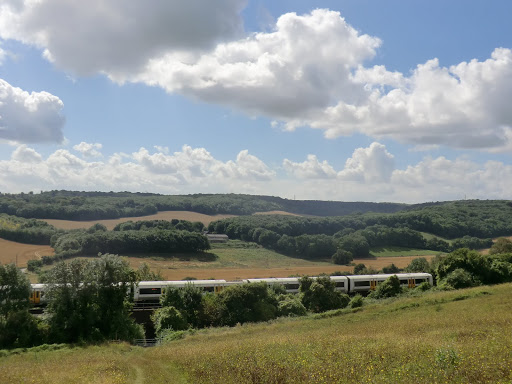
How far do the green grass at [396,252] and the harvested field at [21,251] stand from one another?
3047 inches

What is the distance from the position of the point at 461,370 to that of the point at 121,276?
92.1ft

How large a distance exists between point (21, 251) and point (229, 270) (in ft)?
149

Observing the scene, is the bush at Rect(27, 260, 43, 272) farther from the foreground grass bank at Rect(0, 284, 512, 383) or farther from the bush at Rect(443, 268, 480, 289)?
the bush at Rect(443, 268, 480, 289)

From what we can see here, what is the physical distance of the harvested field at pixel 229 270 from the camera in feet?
229

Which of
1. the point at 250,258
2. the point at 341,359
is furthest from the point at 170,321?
the point at 250,258

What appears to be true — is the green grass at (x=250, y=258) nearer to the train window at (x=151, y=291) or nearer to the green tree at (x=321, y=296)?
the train window at (x=151, y=291)

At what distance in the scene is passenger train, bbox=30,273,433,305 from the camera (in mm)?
41219

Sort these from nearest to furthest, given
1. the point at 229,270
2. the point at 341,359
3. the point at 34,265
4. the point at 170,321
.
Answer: the point at 341,359
the point at 170,321
the point at 34,265
the point at 229,270

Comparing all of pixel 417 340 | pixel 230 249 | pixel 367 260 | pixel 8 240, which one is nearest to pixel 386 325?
pixel 417 340

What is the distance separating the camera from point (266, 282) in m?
44.8

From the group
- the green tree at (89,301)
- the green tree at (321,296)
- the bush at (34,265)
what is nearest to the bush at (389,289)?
the green tree at (321,296)

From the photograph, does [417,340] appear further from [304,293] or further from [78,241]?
[78,241]

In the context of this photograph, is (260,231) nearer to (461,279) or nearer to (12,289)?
(461,279)

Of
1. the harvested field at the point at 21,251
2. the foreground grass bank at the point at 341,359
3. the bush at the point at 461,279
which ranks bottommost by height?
the harvested field at the point at 21,251
